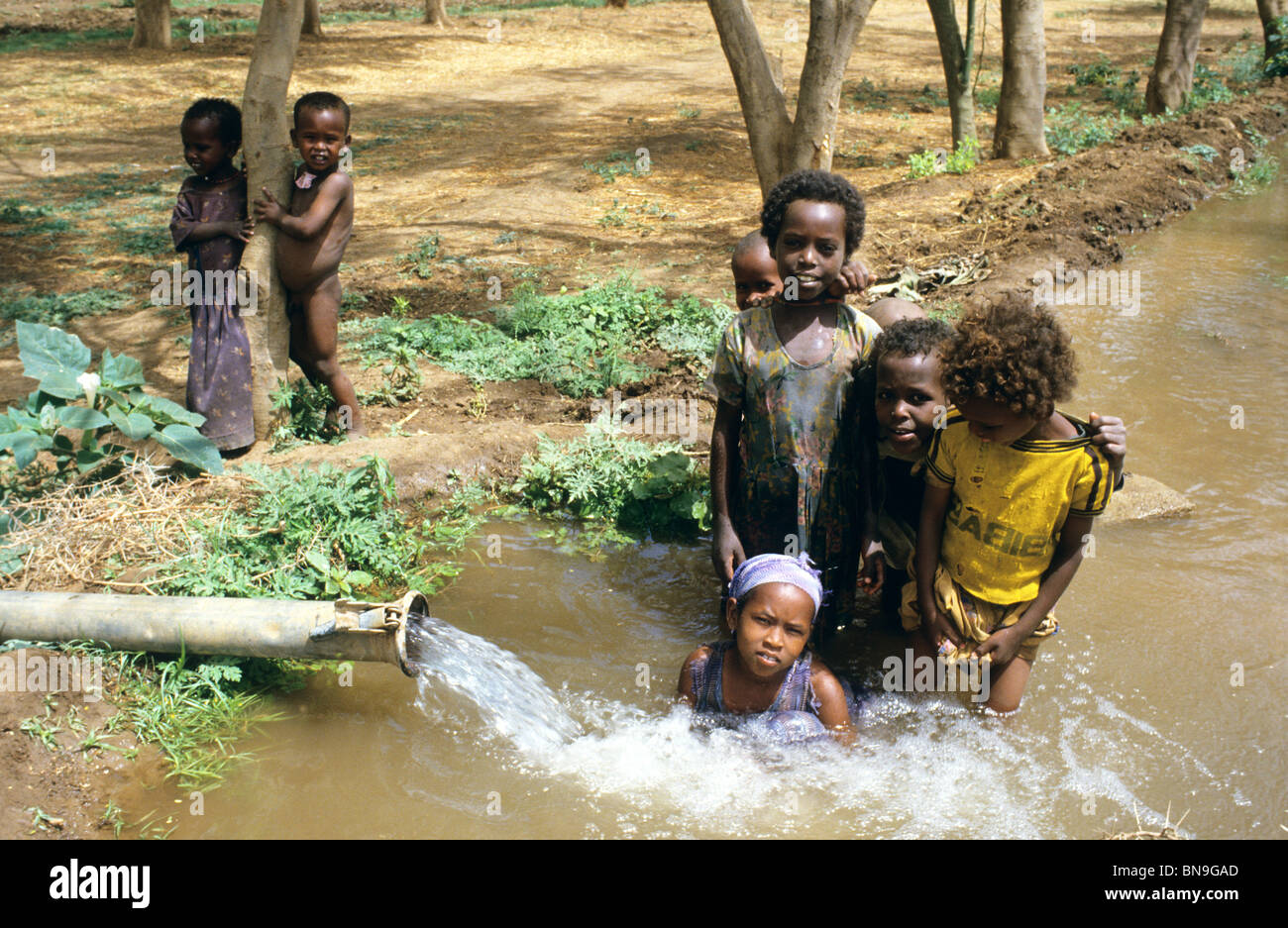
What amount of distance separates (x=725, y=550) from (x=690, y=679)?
0.44 m

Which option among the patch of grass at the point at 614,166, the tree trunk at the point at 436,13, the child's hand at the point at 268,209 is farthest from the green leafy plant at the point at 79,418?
the tree trunk at the point at 436,13

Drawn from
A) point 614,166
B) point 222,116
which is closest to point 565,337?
point 222,116

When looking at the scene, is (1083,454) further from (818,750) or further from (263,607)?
(263,607)

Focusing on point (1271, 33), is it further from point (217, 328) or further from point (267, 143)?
point (217, 328)

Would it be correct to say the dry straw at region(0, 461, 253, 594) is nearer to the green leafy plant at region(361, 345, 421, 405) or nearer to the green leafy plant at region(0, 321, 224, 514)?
the green leafy plant at region(0, 321, 224, 514)

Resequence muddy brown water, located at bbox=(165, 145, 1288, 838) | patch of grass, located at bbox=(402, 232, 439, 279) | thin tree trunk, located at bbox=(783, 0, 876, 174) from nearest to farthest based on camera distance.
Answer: muddy brown water, located at bbox=(165, 145, 1288, 838)
thin tree trunk, located at bbox=(783, 0, 876, 174)
patch of grass, located at bbox=(402, 232, 439, 279)

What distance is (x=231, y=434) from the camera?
4922mm

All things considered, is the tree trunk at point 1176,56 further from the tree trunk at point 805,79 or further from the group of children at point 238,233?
the group of children at point 238,233

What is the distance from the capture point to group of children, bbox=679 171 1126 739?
306 cm

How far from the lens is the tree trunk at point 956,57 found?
10453 millimetres

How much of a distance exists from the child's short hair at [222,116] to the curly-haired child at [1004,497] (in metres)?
3.40

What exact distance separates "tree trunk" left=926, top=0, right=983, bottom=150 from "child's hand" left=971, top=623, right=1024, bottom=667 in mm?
8643

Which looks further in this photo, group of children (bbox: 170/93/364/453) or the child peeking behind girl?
group of children (bbox: 170/93/364/453)

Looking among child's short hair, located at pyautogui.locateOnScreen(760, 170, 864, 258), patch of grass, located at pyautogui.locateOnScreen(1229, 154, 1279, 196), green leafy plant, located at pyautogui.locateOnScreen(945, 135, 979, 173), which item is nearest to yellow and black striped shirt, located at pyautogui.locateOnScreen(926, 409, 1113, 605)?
child's short hair, located at pyautogui.locateOnScreen(760, 170, 864, 258)
